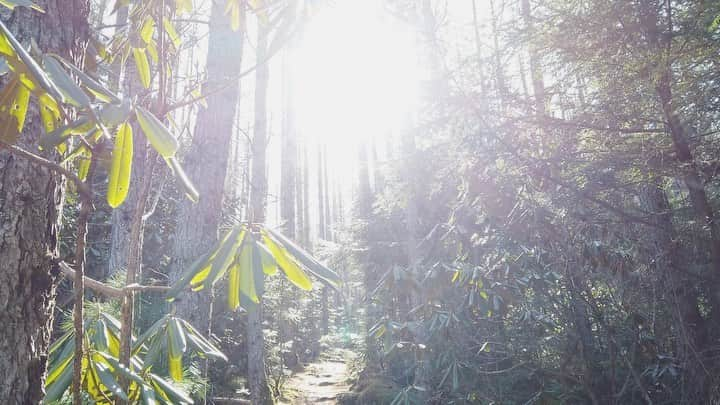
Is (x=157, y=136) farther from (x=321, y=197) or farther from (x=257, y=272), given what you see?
(x=321, y=197)

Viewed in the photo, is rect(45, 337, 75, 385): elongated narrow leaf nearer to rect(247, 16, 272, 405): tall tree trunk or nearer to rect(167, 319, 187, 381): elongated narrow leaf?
rect(167, 319, 187, 381): elongated narrow leaf

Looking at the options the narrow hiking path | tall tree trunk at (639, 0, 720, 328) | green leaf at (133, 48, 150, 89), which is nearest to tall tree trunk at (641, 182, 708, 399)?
tall tree trunk at (639, 0, 720, 328)

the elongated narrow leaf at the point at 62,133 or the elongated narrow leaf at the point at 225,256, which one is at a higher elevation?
the elongated narrow leaf at the point at 62,133

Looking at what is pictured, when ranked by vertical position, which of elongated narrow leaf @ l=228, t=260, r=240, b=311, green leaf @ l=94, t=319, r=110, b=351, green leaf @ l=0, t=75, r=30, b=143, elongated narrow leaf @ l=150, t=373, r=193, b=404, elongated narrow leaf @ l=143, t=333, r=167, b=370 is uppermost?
green leaf @ l=0, t=75, r=30, b=143

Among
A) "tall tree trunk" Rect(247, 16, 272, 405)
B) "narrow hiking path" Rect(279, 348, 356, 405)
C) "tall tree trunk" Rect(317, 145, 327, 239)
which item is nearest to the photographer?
"tall tree trunk" Rect(247, 16, 272, 405)

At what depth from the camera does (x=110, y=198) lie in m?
0.95

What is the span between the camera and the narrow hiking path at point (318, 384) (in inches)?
321

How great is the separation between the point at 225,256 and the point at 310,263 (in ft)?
0.62

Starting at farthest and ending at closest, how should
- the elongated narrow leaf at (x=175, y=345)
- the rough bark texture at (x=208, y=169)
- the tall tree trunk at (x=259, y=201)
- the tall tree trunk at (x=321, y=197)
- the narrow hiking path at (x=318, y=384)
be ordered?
the tall tree trunk at (x=321, y=197) < the narrow hiking path at (x=318, y=384) < the tall tree trunk at (x=259, y=201) < the rough bark texture at (x=208, y=169) < the elongated narrow leaf at (x=175, y=345)

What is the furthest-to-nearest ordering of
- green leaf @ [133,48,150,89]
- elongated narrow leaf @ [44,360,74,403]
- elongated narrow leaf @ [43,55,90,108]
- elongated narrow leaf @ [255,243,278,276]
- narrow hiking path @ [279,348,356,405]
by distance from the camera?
narrow hiking path @ [279,348,356,405], green leaf @ [133,48,150,89], elongated narrow leaf @ [44,360,74,403], elongated narrow leaf @ [255,243,278,276], elongated narrow leaf @ [43,55,90,108]

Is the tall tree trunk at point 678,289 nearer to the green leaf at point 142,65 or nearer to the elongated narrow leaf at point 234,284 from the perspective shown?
the elongated narrow leaf at point 234,284

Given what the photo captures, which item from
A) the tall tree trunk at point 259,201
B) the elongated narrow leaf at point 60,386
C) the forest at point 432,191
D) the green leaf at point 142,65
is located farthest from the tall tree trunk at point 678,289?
the tall tree trunk at point 259,201

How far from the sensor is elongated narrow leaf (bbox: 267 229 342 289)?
978 mm

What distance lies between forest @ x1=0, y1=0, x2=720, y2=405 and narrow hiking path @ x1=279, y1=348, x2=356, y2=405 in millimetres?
Answer: 1623
